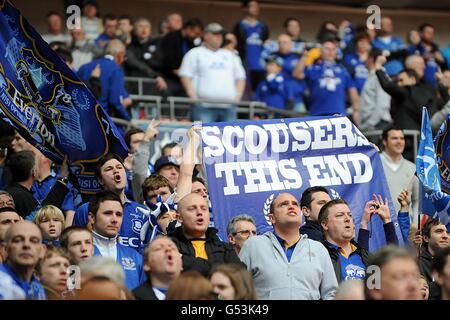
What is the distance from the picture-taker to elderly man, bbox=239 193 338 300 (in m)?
9.87

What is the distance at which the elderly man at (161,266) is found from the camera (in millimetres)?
9086

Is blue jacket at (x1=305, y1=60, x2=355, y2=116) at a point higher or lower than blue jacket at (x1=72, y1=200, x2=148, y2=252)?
higher

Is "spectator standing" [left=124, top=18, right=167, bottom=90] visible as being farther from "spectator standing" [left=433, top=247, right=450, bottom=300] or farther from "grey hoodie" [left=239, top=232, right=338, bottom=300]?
"spectator standing" [left=433, top=247, right=450, bottom=300]

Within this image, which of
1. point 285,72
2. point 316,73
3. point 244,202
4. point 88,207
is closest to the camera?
point 88,207

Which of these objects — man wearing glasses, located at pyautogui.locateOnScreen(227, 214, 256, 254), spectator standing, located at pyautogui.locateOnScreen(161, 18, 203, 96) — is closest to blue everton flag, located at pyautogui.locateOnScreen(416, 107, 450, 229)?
man wearing glasses, located at pyautogui.locateOnScreen(227, 214, 256, 254)

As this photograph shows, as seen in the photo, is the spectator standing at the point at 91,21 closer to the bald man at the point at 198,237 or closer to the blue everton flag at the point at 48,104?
the blue everton flag at the point at 48,104

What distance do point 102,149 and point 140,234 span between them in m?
1.11

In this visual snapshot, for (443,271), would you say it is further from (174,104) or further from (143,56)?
(143,56)

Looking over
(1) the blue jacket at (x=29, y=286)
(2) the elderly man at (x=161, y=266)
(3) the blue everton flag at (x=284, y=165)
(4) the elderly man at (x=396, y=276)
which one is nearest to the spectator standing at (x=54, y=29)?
(3) the blue everton flag at (x=284, y=165)

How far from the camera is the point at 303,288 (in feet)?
32.4

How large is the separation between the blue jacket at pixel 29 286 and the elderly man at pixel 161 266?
635 millimetres

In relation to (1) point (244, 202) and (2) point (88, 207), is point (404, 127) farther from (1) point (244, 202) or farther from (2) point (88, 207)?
(2) point (88, 207)

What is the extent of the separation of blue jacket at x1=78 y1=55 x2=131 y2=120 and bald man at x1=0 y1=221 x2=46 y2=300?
6.61 metres
